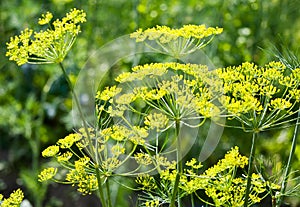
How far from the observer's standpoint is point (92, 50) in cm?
302

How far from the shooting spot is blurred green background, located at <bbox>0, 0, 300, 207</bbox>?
116 inches

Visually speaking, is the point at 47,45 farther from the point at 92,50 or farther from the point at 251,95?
the point at 92,50

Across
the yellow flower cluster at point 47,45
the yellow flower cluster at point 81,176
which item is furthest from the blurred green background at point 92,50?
the yellow flower cluster at point 47,45

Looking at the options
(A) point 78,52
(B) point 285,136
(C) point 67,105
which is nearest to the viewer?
(B) point 285,136

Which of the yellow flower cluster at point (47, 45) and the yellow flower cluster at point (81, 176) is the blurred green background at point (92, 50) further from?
the yellow flower cluster at point (47, 45)

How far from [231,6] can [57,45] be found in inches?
87.6

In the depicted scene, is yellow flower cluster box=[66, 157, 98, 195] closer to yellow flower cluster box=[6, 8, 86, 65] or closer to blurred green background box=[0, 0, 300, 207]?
yellow flower cluster box=[6, 8, 86, 65]

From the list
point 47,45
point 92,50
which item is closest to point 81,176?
point 47,45

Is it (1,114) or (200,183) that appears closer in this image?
(200,183)

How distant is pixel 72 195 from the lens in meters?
3.21

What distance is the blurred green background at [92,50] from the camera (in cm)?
295

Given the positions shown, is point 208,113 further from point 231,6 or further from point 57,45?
point 231,6

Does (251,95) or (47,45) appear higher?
(47,45)

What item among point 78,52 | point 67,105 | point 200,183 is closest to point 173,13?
point 78,52
